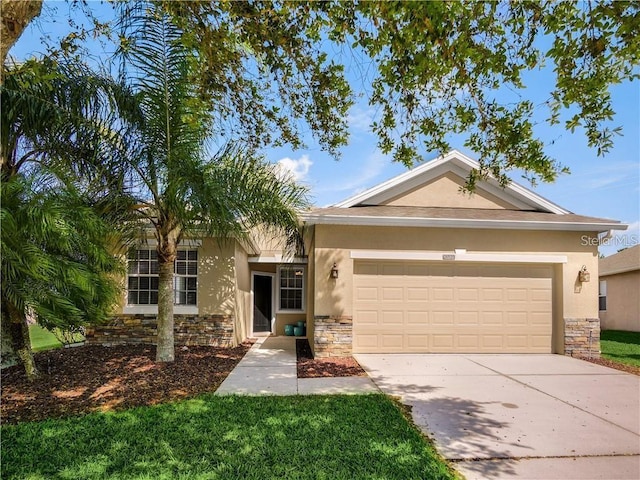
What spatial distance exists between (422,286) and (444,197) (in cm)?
309

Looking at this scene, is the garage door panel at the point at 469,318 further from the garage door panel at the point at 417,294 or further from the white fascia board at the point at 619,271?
the white fascia board at the point at 619,271

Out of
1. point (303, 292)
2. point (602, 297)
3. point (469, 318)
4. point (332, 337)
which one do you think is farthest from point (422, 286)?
point (602, 297)

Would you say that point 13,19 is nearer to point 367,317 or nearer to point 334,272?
point 334,272

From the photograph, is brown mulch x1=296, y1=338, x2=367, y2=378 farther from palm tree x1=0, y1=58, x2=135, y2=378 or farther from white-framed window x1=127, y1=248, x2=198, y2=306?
palm tree x1=0, y1=58, x2=135, y2=378

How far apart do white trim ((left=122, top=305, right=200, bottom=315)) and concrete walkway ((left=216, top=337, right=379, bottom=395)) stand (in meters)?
2.27

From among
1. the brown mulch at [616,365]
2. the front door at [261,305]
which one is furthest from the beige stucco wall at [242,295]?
the brown mulch at [616,365]

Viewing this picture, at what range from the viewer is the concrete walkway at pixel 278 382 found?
20.8 feet

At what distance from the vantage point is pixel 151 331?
10.3m

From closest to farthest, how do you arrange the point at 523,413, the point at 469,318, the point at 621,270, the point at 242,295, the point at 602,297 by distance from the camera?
the point at 523,413, the point at 469,318, the point at 242,295, the point at 621,270, the point at 602,297

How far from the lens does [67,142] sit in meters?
6.82

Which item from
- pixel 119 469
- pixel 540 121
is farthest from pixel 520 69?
pixel 119 469

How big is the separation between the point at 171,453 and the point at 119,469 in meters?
0.50

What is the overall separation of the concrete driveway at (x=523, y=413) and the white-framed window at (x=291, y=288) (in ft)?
18.6

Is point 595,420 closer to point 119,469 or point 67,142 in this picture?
point 119,469
